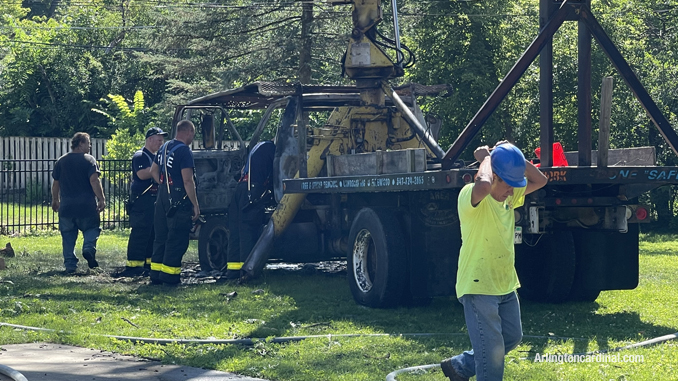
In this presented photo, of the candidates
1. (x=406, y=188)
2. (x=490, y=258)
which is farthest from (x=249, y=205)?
(x=490, y=258)

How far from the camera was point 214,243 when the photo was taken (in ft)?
43.2

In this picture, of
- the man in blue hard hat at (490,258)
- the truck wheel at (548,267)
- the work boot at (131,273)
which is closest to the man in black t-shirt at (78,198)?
the work boot at (131,273)

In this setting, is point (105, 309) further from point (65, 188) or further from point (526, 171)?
point (526, 171)

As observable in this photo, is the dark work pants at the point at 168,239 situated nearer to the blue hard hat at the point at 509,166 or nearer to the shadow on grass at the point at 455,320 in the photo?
the shadow on grass at the point at 455,320

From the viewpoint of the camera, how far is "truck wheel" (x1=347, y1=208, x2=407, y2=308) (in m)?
9.22

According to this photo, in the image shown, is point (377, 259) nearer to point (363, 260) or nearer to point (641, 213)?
point (363, 260)

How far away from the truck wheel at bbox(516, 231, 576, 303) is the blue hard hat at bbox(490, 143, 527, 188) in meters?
4.26

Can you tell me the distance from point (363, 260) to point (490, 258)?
14.8 feet

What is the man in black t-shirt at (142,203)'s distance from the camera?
12.4 m

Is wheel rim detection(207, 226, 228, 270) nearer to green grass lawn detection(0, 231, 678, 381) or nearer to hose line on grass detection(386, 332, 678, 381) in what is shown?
green grass lawn detection(0, 231, 678, 381)

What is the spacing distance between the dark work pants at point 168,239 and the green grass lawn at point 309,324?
329 mm

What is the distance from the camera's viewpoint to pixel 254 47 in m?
23.4

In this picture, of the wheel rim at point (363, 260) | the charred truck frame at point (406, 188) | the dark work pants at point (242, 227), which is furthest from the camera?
the dark work pants at point (242, 227)

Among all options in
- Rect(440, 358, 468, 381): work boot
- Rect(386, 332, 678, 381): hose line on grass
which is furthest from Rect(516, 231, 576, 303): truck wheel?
Rect(440, 358, 468, 381): work boot
